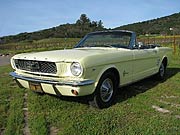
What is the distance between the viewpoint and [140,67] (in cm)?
560

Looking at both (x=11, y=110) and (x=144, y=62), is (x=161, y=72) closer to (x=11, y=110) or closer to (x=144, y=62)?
(x=144, y=62)

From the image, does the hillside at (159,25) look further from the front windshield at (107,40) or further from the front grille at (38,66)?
the front grille at (38,66)

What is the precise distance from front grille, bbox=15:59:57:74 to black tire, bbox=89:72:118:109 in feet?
2.74

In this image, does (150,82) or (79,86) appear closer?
(79,86)

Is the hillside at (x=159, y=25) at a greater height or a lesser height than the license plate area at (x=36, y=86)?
greater

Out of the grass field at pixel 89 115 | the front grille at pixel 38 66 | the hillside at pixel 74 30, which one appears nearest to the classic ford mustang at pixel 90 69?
the front grille at pixel 38 66

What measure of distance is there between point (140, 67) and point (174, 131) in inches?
92.9

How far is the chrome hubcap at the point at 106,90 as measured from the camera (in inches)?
175

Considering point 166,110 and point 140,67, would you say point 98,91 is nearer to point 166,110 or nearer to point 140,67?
point 166,110

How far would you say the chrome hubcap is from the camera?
4451 mm

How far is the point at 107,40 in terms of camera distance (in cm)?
566

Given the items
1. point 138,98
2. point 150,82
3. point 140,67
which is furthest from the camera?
point 150,82

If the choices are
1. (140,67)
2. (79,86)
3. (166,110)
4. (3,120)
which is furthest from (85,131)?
(140,67)

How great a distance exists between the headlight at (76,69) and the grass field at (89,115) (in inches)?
28.0
